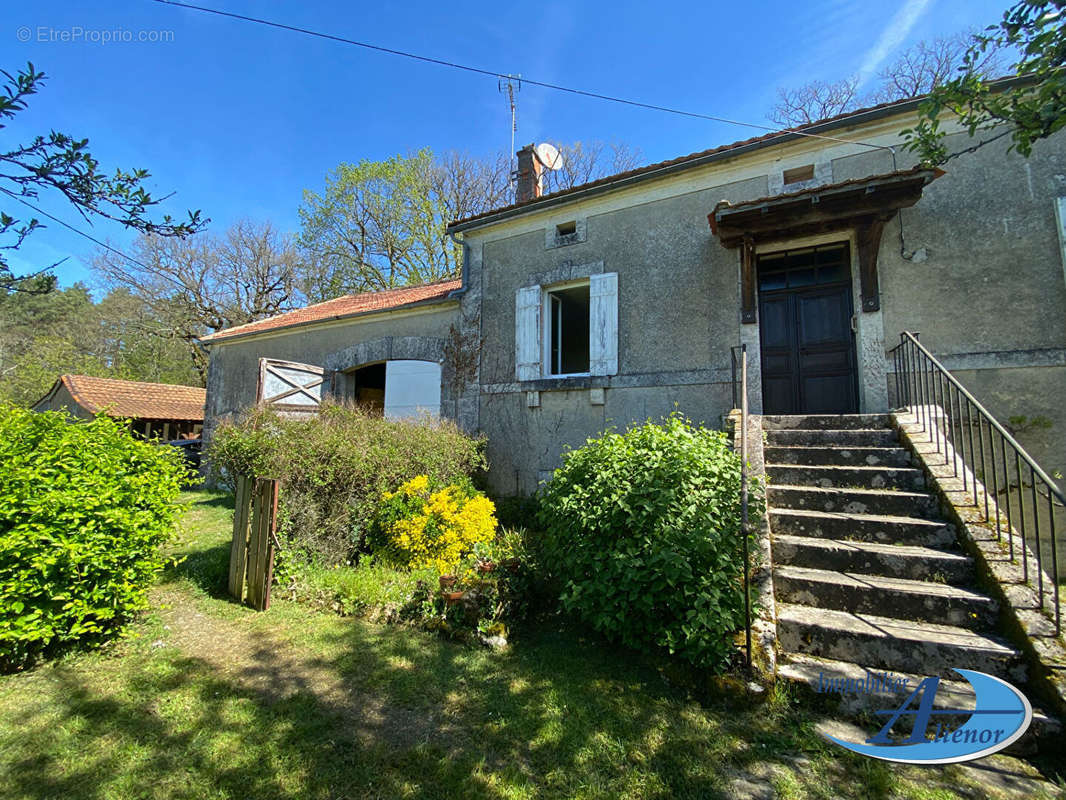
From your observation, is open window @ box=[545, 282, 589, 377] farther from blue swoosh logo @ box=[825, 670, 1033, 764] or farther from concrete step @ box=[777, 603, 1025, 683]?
blue swoosh logo @ box=[825, 670, 1033, 764]

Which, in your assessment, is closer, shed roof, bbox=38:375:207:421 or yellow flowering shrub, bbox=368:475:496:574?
yellow flowering shrub, bbox=368:475:496:574

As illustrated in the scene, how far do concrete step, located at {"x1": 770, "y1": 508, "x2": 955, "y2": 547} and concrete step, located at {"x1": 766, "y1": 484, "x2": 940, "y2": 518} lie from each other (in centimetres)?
8

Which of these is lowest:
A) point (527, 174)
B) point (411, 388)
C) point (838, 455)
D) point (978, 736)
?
point (978, 736)

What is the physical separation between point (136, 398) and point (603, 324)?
56.9 ft

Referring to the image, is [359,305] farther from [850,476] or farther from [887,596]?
[887,596]

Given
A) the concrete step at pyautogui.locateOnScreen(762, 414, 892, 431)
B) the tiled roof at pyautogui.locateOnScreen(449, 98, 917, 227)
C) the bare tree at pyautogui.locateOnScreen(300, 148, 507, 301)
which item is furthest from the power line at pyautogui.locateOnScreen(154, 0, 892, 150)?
the bare tree at pyautogui.locateOnScreen(300, 148, 507, 301)

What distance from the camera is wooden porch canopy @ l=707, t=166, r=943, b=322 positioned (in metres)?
4.93

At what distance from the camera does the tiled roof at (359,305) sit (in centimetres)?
933

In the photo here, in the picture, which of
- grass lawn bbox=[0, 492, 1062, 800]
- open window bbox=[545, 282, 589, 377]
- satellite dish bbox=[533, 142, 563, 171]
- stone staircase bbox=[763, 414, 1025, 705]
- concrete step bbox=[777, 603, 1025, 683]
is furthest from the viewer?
satellite dish bbox=[533, 142, 563, 171]

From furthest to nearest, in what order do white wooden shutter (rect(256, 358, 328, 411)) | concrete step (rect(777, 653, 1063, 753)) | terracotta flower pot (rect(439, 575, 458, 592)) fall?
white wooden shutter (rect(256, 358, 328, 411)), terracotta flower pot (rect(439, 575, 458, 592)), concrete step (rect(777, 653, 1063, 753))

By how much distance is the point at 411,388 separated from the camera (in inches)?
344

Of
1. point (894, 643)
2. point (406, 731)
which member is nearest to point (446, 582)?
point (406, 731)

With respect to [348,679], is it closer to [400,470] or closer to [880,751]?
[400,470]

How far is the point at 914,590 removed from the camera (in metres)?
3.02
